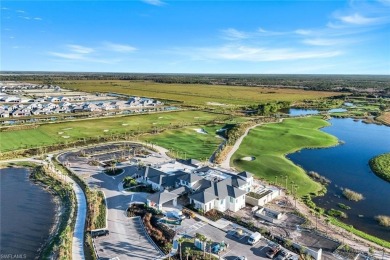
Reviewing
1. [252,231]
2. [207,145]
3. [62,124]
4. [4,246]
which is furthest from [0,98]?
[252,231]

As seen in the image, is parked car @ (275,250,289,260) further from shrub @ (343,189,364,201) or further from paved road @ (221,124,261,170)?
paved road @ (221,124,261,170)

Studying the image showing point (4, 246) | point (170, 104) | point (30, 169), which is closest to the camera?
point (4, 246)

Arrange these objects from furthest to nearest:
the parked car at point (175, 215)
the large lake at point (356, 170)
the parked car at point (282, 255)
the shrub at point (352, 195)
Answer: the shrub at point (352, 195), the large lake at point (356, 170), the parked car at point (175, 215), the parked car at point (282, 255)

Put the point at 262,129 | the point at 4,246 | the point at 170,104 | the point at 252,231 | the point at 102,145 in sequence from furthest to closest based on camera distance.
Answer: the point at 170,104
the point at 262,129
the point at 102,145
the point at 252,231
the point at 4,246

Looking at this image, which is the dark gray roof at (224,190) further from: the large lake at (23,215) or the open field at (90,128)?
the open field at (90,128)

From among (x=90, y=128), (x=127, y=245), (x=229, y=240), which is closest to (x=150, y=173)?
(x=127, y=245)

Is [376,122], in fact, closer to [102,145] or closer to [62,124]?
[102,145]

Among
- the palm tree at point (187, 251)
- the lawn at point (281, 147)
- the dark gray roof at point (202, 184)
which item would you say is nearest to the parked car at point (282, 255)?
the palm tree at point (187, 251)
